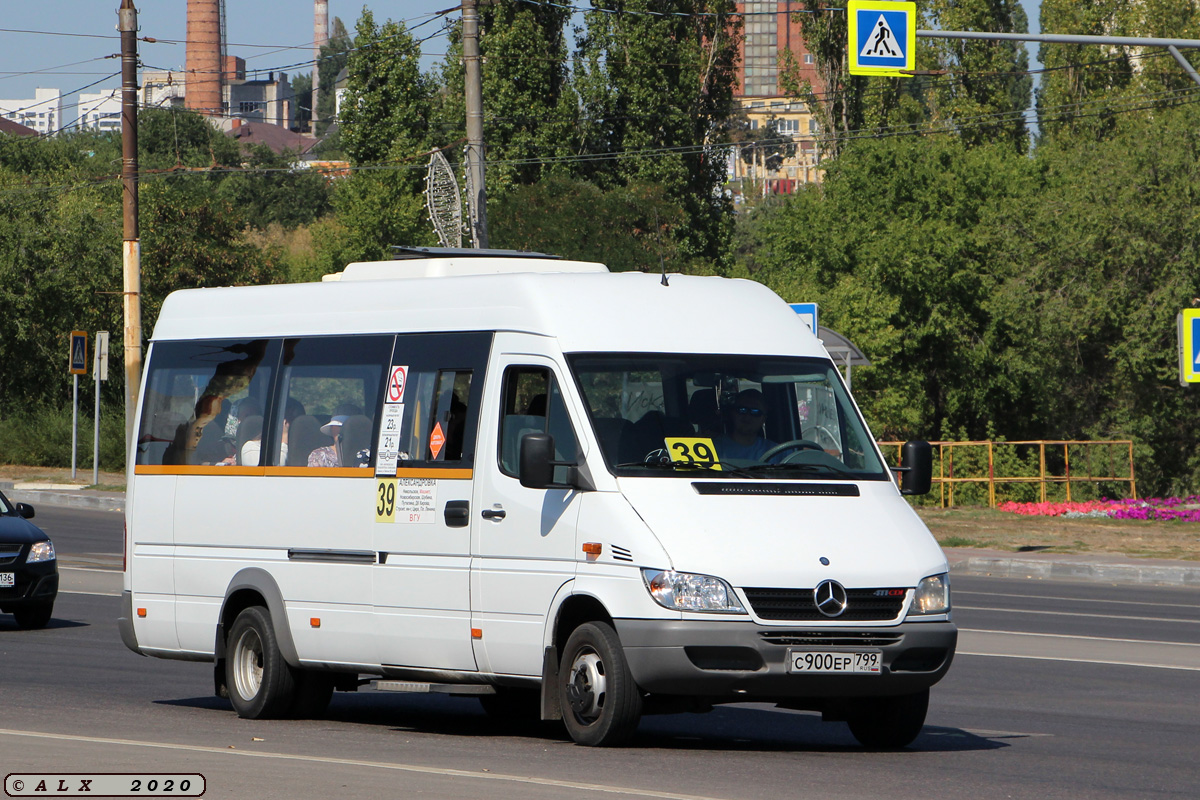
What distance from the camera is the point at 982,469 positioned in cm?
4375

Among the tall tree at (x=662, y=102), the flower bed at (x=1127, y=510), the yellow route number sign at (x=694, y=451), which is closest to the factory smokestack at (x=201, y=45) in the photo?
the tall tree at (x=662, y=102)

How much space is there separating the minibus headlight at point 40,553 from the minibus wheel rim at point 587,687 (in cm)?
891

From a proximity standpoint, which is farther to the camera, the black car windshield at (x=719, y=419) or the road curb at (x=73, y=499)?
the road curb at (x=73, y=499)

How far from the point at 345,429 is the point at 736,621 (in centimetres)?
316

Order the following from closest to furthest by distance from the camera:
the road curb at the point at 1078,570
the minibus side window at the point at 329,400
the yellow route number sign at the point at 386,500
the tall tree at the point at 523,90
A: 1. the yellow route number sign at the point at 386,500
2. the minibus side window at the point at 329,400
3. the road curb at the point at 1078,570
4. the tall tree at the point at 523,90

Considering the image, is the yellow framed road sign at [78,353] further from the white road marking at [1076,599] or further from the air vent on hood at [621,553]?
the air vent on hood at [621,553]

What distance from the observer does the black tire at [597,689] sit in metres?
8.61

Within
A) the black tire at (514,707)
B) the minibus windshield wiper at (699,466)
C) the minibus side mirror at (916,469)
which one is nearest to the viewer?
the minibus windshield wiper at (699,466)

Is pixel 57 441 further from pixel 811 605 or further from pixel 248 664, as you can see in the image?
pixel 811 605

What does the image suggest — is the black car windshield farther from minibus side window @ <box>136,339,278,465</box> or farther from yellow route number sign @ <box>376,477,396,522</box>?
minibus side window @ <box>136,339,278,465</box>

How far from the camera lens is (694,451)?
9.10 metres

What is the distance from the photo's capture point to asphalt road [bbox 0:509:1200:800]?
7762 mm

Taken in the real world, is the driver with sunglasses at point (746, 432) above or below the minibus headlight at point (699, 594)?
above

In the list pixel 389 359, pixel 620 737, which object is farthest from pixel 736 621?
pixel 389 359
